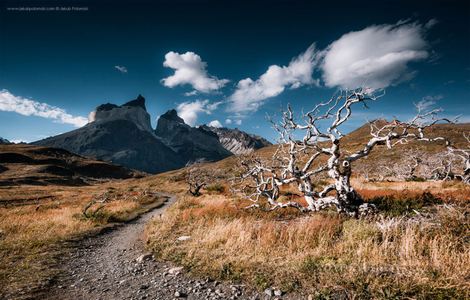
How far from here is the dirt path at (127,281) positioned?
Result: 21.5 ft

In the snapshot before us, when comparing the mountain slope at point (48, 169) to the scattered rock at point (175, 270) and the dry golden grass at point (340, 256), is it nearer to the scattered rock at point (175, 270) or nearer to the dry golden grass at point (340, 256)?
the scattered rock at point (175, 270)

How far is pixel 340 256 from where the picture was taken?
7.55m

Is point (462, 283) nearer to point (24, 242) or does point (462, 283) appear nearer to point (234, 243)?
point (234, 243)

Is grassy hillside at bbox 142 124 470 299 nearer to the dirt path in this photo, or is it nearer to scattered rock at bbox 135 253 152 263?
scattered rock at bbox 135 253 152 263

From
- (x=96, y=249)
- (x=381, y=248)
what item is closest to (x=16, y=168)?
(x=96, y=249)

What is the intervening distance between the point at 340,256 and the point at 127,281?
626 centimetres

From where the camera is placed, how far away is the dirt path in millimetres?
6562

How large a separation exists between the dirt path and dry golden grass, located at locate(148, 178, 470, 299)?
54 centimetres

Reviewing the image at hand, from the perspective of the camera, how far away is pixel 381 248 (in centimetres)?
723

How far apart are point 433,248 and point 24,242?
15.8 metres

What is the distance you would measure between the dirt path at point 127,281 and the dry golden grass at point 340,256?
54cm

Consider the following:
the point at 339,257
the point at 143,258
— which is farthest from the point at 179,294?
the point at 339,257

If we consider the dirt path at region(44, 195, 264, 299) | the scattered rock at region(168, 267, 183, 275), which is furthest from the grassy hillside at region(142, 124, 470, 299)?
the dirt path at region(44, 195, 264, 299)

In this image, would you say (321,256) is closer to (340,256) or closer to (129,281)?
(340,256)
